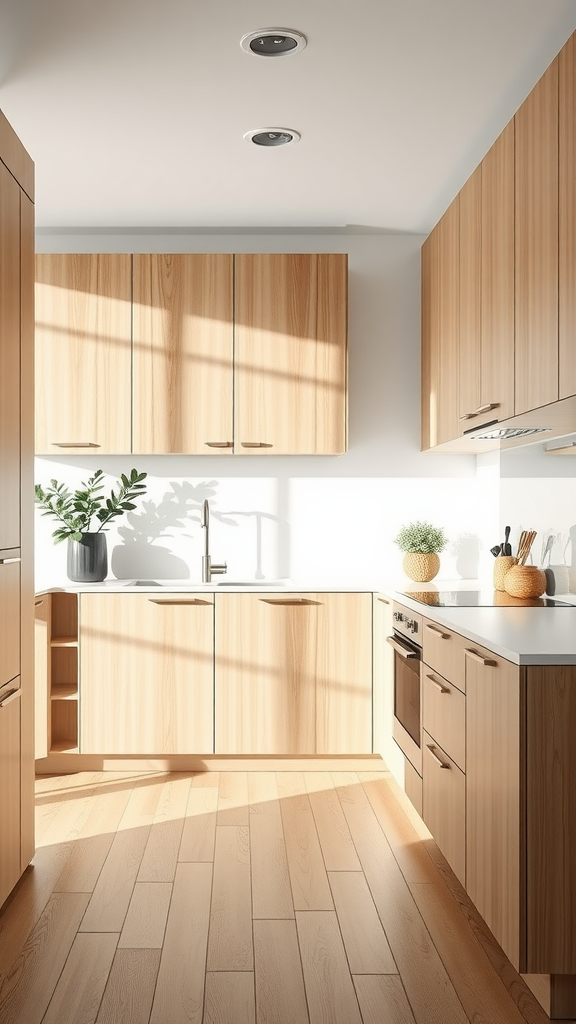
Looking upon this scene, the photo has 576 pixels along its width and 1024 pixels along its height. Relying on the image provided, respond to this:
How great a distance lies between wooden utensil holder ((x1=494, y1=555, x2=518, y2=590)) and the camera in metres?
3.69

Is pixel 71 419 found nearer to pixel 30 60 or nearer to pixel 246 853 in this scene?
pixel 30 60

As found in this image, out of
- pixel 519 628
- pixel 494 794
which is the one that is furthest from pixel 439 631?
pixel 494 794

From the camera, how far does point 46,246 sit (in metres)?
4.47

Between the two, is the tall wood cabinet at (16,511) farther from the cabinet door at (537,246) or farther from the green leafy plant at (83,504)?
the cabinet door at (537,246)

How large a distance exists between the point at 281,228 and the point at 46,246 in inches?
48.2

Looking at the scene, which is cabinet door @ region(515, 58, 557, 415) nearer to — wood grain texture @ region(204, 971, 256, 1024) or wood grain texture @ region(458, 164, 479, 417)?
wood grain texture @ region(458, 164, 479, 417)

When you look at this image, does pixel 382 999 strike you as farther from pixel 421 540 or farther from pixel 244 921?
pixel 421 540

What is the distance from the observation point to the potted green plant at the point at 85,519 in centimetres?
418

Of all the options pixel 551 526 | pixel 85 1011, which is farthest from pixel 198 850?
pixel 551 526

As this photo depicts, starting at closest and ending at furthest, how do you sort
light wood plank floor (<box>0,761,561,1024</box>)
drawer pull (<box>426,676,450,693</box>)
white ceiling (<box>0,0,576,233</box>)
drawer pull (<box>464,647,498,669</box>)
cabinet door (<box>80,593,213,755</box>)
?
light wood plank floor (<box>0,761,561,1024</box>) → drawer pull (<box>464,647,498,669</box>) → white ceiling (<box>0,0,576,233</box>) → drawer pull (<box>426,676,450,693</box>) → cabinet door (<box>80,593,213,755</box>)

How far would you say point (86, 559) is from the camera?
418 cm

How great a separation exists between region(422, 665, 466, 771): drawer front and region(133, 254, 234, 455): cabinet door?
1.70 metres

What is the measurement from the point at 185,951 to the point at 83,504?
7.62 ft

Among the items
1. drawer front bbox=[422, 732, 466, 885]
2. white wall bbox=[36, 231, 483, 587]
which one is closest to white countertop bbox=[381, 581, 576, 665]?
drawer front bbox=[422, 732, 466, 885]
